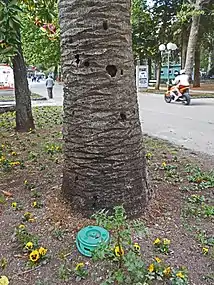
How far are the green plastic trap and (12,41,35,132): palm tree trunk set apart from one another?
5349 mm

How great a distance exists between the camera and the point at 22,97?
291 inches

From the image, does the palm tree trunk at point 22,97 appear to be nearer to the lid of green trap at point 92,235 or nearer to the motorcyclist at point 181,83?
the lid of green trap at point 92,235

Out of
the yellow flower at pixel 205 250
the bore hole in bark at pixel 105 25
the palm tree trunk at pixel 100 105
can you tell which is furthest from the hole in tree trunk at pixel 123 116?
the yellow flower at pixel 205 250

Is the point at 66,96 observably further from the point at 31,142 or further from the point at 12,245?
the point at 31,142

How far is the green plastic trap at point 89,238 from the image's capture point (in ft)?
7.61

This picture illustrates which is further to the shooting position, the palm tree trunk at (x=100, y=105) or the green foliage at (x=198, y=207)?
the green foliage at (x=198, y=207)

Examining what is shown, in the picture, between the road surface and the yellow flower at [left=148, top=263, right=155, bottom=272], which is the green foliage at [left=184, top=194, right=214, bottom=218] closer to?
the yellow flower at [left=148, top=263, right=155, bottom=272]

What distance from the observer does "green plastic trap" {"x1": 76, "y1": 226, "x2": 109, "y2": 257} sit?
7.61 feet

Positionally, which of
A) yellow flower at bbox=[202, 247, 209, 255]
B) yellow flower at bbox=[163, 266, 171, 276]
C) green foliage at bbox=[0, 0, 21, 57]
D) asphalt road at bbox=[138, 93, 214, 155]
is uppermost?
green foliage at bbox=[0, 0, 21, 57]

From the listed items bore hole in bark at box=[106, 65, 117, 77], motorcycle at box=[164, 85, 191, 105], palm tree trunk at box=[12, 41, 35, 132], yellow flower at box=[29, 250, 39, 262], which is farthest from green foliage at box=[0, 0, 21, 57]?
motorcycle at box=[164, 85, 191, 105]

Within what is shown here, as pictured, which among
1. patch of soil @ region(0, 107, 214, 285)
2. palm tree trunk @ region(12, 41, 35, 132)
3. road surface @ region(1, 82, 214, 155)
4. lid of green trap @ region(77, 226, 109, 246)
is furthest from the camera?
palm tree trunk @ region(12, 41, 35, 132)

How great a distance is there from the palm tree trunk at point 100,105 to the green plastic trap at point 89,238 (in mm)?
323

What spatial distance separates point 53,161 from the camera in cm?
474

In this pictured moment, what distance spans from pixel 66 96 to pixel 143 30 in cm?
2334
